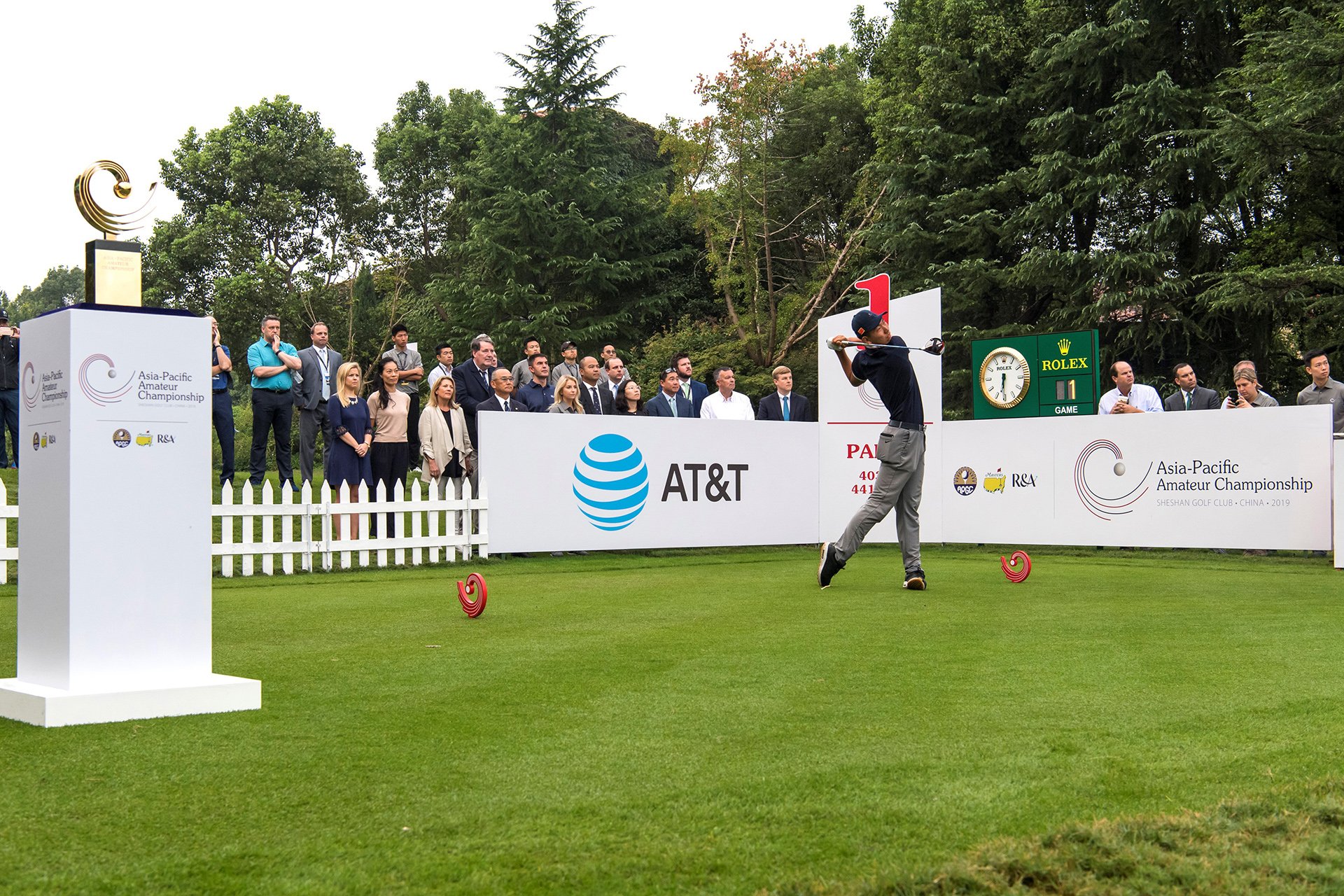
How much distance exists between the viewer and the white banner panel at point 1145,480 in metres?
13.9

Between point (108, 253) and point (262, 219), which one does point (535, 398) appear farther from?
point (262, 219)

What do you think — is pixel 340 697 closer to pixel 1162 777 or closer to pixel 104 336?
pixel 104 336

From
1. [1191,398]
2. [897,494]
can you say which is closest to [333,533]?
[897,494]

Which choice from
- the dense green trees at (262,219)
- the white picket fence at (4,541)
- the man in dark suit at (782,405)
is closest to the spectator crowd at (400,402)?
the man in dark suit at (782,405)

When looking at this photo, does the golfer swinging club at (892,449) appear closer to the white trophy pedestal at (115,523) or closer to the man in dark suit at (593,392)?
the man in dark suit at (593,392)

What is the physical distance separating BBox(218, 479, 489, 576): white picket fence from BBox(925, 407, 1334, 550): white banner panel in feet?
20.4

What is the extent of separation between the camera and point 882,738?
179 inches

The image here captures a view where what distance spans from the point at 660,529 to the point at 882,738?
10745 millimetres

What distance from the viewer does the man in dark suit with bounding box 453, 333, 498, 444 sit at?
15.2 metres

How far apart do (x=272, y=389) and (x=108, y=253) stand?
9.82 meters

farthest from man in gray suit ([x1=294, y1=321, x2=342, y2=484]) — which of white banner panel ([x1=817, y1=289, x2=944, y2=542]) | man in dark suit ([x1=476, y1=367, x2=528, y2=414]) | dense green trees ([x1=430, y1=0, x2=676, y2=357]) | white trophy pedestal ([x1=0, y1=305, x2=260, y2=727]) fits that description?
dense green trees ([x1=430, y1=0, x2=676, y2=357])

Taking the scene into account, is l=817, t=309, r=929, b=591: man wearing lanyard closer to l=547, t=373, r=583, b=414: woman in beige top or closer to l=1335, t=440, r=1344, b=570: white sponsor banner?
l=547, t=373, r=583, b=414: woman in beige top

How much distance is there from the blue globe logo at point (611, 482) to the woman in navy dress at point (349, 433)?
2452 mm

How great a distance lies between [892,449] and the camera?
34.8 feet
